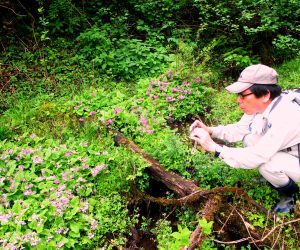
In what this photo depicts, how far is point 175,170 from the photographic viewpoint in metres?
4.08

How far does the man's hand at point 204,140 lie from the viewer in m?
3.29

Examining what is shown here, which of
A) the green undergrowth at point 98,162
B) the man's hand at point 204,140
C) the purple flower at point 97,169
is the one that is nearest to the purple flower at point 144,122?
the green undergrowth at point 98,162

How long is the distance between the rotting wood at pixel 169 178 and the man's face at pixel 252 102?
1028 millimetres

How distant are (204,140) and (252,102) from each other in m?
0.61

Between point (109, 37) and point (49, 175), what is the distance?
4104 mm

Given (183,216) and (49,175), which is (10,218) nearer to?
(49,175)

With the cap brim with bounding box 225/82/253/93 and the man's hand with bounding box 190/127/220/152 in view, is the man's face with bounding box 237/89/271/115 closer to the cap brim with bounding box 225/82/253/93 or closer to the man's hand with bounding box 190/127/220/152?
the cap brim with bounding box 225/82/253/93

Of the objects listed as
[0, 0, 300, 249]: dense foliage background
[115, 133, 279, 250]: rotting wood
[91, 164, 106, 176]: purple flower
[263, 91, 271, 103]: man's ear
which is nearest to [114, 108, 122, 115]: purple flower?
[0, 0, 300, 249]: dense foliage background

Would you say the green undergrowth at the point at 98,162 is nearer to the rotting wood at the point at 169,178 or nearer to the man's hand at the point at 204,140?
the rotting wood at the point at 169,178

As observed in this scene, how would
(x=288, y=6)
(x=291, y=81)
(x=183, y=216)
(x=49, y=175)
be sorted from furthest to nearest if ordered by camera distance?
(x=288, y=6), (x=291, y=81), (x=49, y=175), (x=183, y=216)

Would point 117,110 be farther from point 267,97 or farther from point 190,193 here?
point 267,97

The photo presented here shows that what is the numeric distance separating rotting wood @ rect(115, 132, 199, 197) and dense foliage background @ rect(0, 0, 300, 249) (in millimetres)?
119

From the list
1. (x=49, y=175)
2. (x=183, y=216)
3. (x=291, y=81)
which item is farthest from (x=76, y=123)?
(x=291, y=81)

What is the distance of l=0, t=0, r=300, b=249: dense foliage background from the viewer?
3.59 meters
